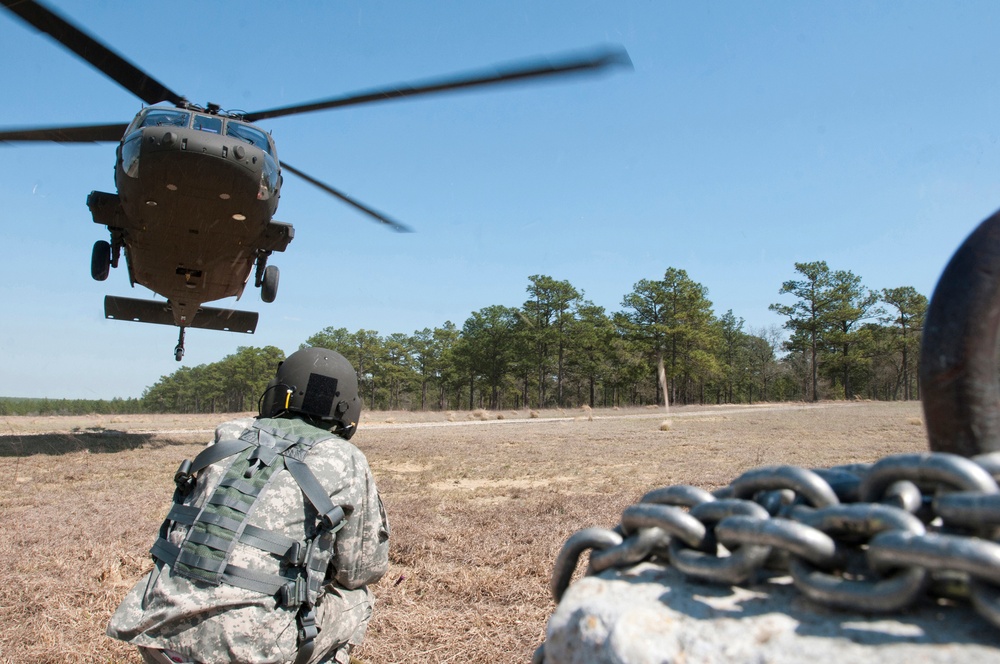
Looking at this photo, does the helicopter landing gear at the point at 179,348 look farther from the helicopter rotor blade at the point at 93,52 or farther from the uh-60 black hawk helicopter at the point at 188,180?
the helicopter rotor blade at the point at 93,52

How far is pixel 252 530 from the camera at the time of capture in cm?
272

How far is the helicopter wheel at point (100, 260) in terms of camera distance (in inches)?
482

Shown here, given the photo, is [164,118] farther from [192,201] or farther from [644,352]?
[644,352]

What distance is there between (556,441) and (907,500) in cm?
1444

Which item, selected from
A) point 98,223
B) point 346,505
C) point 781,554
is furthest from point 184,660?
point 98,223

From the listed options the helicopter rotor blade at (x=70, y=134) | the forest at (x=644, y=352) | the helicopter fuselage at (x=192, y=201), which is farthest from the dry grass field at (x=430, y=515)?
the forest at (x=644, y=352)

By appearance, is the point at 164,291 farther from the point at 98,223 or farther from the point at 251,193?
the point at 251,193

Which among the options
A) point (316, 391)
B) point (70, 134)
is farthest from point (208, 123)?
point (316, 391)

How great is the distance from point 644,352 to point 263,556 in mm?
52085

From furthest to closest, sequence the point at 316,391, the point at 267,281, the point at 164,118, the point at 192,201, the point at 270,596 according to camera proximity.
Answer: the point at 267,281 < the point at 192,201 < the point at 164,118 < the point at 316,391 < the point at 270,596

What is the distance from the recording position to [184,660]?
2.58 m

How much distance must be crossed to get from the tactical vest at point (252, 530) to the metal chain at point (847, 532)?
2.07 m

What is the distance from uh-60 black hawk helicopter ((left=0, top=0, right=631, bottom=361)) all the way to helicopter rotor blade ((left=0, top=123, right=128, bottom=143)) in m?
0.02

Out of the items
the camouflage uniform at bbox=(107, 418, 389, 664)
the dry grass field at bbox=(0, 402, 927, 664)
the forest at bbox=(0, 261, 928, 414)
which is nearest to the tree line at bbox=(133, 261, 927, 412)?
the forest at bbox=(0, 261, 928, 414)
